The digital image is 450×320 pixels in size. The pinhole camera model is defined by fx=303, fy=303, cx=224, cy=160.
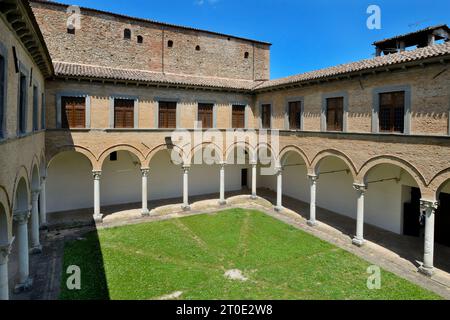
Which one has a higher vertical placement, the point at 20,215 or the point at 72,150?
the point at 72,150

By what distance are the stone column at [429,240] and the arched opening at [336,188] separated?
6182mm

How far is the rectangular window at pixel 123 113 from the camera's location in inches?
687

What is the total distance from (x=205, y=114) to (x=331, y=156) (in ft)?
28.4

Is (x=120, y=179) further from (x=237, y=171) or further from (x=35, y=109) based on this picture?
(x=237, y=171)

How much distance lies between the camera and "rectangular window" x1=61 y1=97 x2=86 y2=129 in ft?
53.3

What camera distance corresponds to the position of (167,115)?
19.0 metres

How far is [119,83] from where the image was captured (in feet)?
56.4

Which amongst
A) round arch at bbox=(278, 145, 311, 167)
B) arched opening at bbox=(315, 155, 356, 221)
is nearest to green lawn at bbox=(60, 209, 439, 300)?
round arch at bbox=(278, 145, 311, 167)

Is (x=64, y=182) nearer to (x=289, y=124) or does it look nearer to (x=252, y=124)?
(x=252, y=124)

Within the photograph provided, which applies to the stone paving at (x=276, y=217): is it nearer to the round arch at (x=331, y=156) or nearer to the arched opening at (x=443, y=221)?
the arched opening at (x=443, y=221)

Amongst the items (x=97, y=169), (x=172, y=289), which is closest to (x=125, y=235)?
(x=97, y=169)

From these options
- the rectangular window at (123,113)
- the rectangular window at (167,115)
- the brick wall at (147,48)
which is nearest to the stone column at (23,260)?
the rectangular window at (123,113)

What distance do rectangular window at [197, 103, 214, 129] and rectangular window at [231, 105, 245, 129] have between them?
5.91 ft

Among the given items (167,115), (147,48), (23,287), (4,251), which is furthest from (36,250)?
(147,48)
